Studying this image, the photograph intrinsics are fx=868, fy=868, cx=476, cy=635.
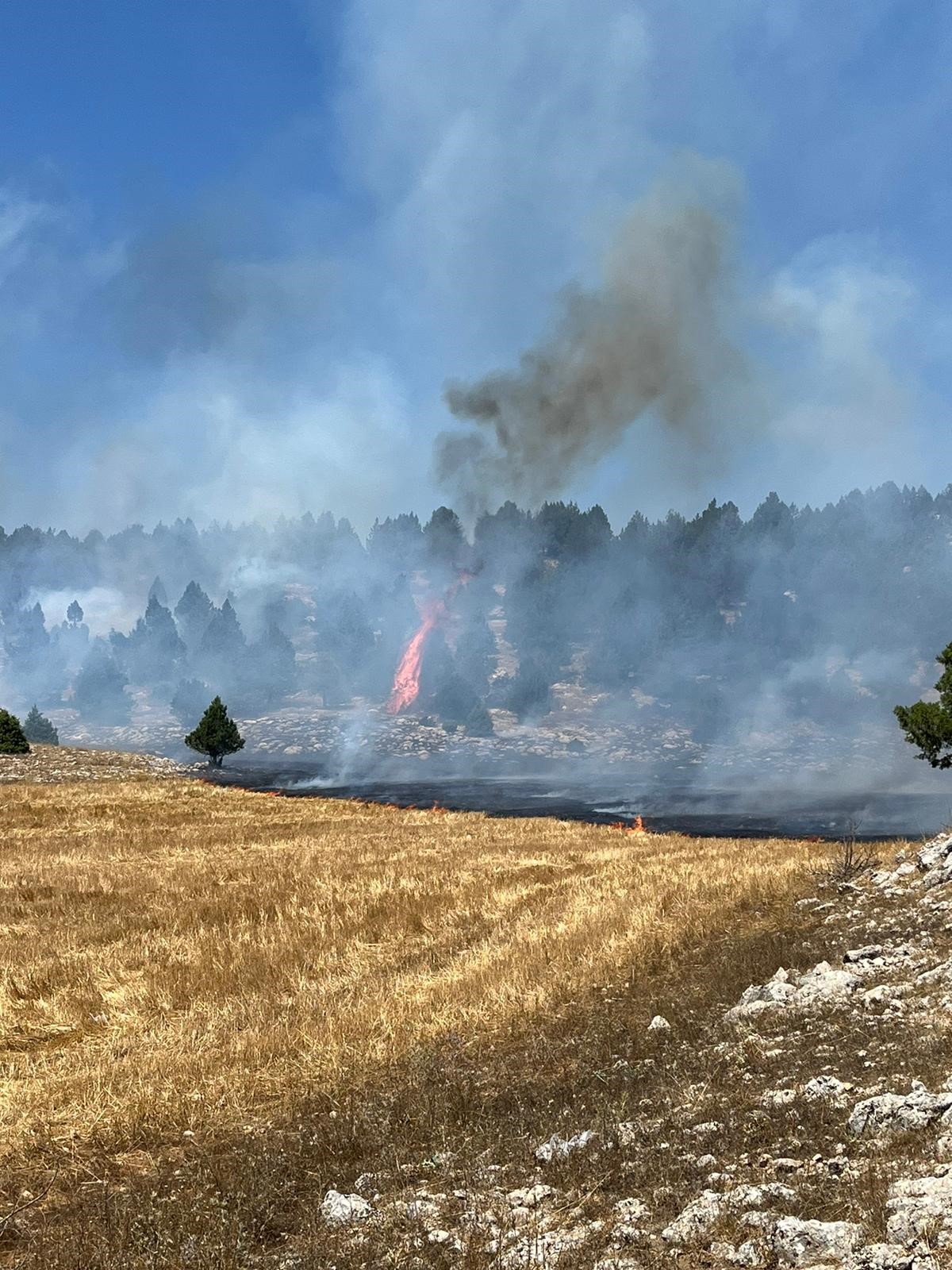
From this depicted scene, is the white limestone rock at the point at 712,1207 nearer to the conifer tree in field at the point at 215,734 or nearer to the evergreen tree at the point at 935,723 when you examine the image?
the evergreen tree at the point at 935,723

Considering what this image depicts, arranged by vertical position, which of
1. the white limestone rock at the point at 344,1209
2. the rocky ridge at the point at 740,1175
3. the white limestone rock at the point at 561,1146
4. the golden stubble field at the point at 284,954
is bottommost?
the golden stubble field at the point at 284,954

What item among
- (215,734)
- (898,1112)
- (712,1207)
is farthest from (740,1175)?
(215,734)

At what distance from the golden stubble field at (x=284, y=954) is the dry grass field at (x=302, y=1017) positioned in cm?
5

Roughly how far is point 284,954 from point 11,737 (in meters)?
69.1

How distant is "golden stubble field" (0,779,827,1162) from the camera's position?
9148 mm

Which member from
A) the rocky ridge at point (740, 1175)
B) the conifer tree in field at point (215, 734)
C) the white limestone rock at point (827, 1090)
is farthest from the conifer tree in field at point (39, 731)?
the white limestone rock at point (827, 1090)

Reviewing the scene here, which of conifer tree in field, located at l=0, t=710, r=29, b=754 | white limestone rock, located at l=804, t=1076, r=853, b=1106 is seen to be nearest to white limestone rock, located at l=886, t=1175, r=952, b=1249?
white limestone rock, located at l=804, t=1076, r=853, b=1106

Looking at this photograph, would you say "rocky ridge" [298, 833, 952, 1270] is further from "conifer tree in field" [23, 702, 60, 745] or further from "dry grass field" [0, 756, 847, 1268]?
"conifer tree in field" [23, 702, 60, 745]

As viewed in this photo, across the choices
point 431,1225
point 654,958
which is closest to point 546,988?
point 654,958

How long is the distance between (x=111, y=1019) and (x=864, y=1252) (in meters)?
10.3

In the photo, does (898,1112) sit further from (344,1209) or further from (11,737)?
(11,737)

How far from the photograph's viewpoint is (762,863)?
24.0 metres

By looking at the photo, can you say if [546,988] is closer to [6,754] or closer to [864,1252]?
[864,1252]

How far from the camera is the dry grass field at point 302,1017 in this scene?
6996 millimetres
